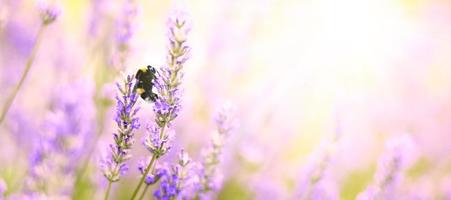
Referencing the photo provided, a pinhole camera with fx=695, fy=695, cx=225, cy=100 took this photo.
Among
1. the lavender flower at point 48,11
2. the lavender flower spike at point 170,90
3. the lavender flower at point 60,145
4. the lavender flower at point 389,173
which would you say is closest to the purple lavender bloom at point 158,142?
the lavender flower spike at point 170,90

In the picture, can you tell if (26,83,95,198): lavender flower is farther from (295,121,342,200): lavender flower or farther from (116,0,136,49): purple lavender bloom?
(295,121,342,200): lavender flower

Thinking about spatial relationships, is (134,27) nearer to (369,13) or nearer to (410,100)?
(410,100)

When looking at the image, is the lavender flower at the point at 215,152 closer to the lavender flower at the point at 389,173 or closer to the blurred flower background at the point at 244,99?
the blurred flower background at the point at 244,99

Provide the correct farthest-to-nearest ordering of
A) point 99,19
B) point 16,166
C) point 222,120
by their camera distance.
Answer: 1. point 99,19
2. point 16,166
3. point 222,120

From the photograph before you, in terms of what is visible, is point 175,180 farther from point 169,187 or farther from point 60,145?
point 60,145

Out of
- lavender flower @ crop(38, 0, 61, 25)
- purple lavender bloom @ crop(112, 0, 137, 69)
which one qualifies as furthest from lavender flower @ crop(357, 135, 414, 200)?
lavender flower @ crop(38, 0, 61, 25)

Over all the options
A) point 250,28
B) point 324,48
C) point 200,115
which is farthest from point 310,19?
point 200,115

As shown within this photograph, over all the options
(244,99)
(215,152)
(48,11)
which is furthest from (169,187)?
(244,99)
